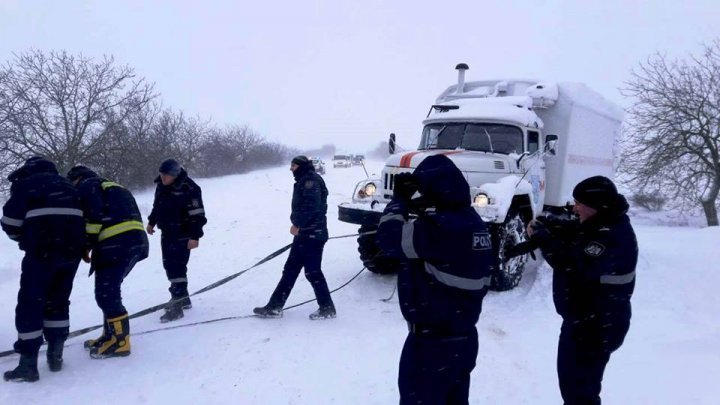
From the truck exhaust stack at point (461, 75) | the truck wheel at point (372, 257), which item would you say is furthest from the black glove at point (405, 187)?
the truck exhaust stack at point (461, 75)

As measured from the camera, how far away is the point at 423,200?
2.70m

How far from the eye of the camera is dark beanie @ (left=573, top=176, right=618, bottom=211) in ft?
9.05

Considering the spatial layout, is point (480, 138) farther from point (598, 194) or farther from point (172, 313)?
point (172, 313)

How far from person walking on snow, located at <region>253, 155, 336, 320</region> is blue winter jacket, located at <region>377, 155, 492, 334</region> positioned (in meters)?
2.58

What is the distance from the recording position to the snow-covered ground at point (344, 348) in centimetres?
361

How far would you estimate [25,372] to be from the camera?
3.63 meters

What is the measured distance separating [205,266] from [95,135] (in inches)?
388

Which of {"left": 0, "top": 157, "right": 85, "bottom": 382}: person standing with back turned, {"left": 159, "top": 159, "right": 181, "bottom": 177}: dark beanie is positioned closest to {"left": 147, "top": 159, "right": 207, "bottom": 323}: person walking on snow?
{"left": 159, "top": 159, "right": 181, "bottom": 177}: dark beanie

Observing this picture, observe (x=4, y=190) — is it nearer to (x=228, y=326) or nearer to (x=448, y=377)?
(x=228, y=326)

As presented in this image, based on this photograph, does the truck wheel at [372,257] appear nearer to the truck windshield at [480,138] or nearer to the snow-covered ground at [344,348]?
the snow-covered ground at [344,348]

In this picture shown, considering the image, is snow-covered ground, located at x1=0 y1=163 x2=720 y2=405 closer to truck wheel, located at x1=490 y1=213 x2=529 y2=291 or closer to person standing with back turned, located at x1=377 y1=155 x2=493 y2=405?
truck wheel, located at x1=490 y1=213 x2=529 y2=291

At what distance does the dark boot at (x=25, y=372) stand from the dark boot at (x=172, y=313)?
1467 mm

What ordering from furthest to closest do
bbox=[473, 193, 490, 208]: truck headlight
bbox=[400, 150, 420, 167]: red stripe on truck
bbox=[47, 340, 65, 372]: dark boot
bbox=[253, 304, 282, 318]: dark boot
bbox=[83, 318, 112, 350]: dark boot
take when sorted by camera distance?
bbox=[400, 150, 420, 167]: red stripe on truck, bbox=[473, 193, 490, 208]: truck headlight, bbox=[253, 304, 282, 318]: dark boot, bbox=[83, 318, 112, 350]: dark boot, bbox=[47, 340, 65, 372]: dark boot

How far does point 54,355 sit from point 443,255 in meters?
3.51
